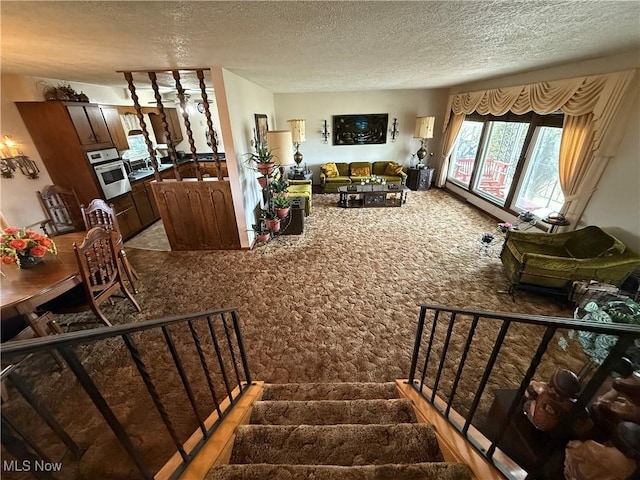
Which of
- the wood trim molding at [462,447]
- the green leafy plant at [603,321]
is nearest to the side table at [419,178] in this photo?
the green leafy plant at [603,321]

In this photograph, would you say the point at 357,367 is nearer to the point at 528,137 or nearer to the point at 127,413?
the point at 127,413

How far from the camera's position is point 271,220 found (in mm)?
4000

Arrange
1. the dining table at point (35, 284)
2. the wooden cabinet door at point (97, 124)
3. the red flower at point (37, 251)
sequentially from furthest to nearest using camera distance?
the wooden cabinet door at point (97, 124), the red flower at point (37, 251), the dining table at point (35, 284)

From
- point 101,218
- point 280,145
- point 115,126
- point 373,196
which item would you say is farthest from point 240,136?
point 373,196

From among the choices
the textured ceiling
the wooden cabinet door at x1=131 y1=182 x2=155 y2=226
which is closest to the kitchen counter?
the wooden cabinet door at x1=131 y1=182 x2=155 y2=226

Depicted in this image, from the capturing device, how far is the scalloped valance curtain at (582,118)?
2.82 meters

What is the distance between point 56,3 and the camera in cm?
129

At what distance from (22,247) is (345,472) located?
279cm

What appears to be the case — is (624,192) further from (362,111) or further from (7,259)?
(7,259)

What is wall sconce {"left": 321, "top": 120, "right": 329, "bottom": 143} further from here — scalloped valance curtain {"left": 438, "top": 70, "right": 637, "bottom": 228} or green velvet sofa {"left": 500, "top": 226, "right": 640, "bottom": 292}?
green velvet sofa {"left": 500, "top": 226, "right": 640, "bottom": 292}

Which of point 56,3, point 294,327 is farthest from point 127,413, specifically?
point 56,3

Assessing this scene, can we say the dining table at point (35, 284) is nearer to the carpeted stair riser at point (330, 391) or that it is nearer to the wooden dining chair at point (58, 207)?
the wooden dining chair at point (58, 207)

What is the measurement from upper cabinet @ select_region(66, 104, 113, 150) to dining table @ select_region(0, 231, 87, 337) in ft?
7.59

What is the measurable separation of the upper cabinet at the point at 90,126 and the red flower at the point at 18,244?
7.87 feet
